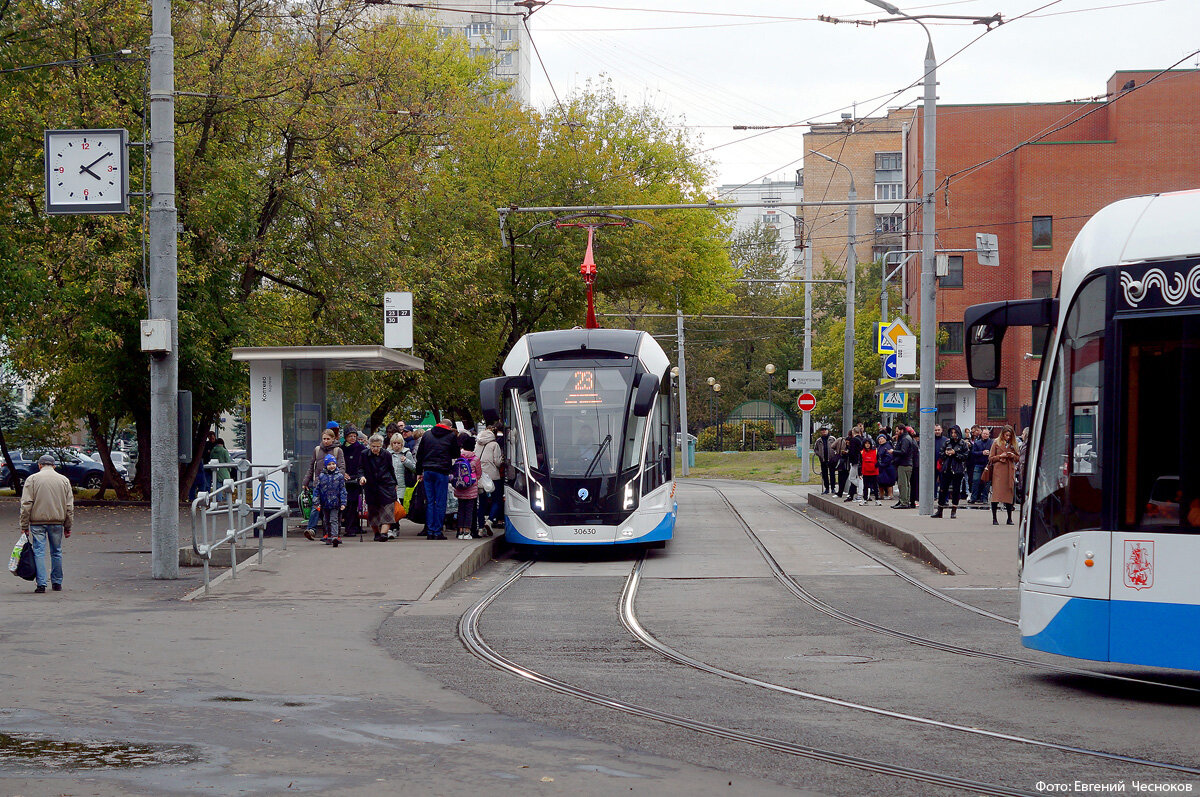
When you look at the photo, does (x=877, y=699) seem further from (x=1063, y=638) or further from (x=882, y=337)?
(x=882, y=337)

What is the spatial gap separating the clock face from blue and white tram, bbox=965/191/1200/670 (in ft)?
35.8

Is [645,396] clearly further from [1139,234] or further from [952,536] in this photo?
[1139,234]

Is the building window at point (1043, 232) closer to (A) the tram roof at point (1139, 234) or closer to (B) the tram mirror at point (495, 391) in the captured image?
(B) the tram mirror at point (495, 391)

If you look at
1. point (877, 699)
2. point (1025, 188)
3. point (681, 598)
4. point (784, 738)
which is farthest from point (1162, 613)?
point (1025, 188)

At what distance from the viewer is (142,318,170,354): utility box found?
14.9 meters

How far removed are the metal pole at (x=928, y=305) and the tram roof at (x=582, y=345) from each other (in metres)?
6.07

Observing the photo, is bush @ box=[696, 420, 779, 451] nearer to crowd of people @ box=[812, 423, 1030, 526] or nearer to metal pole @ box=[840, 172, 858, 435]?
metal pole @ box=[840, 172, 858, 435]

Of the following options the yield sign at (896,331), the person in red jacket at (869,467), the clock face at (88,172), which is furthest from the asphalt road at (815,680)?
the person in red jacket at (869,467)

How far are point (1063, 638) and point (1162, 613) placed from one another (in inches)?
25.3

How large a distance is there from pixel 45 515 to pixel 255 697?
682 cm

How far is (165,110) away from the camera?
15219 mm

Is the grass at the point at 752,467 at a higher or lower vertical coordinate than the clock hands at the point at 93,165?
lower

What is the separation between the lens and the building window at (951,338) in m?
56.4

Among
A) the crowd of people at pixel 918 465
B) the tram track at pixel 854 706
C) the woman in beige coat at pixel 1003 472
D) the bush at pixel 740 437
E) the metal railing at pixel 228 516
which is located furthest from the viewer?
the bush at pixel 740 437
